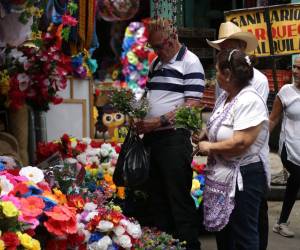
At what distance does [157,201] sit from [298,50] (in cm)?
406

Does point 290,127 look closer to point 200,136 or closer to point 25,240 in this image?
point 200,136

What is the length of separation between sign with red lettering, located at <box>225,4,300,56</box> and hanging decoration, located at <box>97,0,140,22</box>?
2.61 meters

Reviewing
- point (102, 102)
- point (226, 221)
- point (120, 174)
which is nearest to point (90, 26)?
point (120, 174)

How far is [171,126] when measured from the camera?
4.41 m

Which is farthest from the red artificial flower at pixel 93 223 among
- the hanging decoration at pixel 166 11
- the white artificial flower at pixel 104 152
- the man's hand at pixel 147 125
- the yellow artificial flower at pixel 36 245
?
the white artificial flower at pixel 104 152

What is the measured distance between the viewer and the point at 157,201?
4.69 m

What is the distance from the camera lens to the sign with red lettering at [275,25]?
7906 millimetres

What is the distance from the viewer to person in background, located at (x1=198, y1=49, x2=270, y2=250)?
3594 millimetres

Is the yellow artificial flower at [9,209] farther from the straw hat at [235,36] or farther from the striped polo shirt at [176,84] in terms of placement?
the straw hat at [235,36]

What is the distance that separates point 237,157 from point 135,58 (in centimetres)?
1031

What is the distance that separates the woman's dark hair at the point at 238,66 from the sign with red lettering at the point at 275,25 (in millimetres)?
4361

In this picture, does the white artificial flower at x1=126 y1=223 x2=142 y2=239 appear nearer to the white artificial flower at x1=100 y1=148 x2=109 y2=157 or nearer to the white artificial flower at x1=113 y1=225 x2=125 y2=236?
the white artificial flower at x1=113 y1=225 x2=125 y2=236

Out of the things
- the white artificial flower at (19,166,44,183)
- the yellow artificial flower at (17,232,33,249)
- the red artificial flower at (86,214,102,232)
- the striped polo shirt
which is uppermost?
the striped polo shirt

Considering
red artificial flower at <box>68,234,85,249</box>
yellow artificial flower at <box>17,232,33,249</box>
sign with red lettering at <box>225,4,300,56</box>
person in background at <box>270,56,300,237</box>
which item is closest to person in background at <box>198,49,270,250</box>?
red artificial flower at <box>68,234,85,249</box>
